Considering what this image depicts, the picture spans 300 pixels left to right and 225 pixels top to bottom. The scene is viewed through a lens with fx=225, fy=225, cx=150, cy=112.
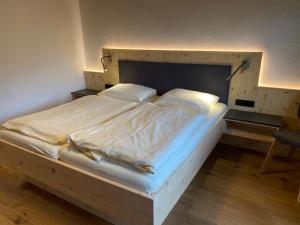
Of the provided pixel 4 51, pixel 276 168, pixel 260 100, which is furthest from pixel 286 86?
pixel 4 51

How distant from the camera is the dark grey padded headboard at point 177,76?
2594 mm

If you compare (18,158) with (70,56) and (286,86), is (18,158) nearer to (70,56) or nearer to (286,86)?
(70,56)

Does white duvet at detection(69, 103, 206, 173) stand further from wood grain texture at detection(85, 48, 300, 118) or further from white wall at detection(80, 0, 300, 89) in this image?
white wall at detection(80, 0, 300, 89)

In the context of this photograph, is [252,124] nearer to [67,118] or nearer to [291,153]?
[291,153]

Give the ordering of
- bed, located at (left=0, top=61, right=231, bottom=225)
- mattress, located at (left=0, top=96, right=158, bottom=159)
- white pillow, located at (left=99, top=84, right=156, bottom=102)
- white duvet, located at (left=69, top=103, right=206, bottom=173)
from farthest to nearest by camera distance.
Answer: white pillow, located at (left=99, top=84, right=156, bottom=102) → mattress, located at (left=0, top=96, right=158, bottom=159) → white duvet, located at (left=69, top=103, right=206, bottom=173) → bed, located at (left=0, top=61, right=231, bottom=225)

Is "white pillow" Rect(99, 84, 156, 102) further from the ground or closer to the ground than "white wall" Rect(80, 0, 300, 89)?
closer to the ground


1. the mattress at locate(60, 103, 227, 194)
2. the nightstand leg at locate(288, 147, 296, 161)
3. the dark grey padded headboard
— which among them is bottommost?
the nightstand leg at locate(288, 147, 296, 161)

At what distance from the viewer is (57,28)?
306cm

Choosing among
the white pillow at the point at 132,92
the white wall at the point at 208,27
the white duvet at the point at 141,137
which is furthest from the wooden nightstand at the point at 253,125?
the white pillow at the point at 132,92

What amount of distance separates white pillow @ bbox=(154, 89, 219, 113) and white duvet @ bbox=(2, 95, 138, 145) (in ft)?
1.34

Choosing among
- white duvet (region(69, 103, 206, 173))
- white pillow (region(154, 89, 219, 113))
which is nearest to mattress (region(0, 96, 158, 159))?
white duvet (region(69, 103, 206, 173))

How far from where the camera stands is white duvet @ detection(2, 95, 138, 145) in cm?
180

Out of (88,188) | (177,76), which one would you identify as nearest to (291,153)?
(177,76)

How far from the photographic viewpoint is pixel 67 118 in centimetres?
213
